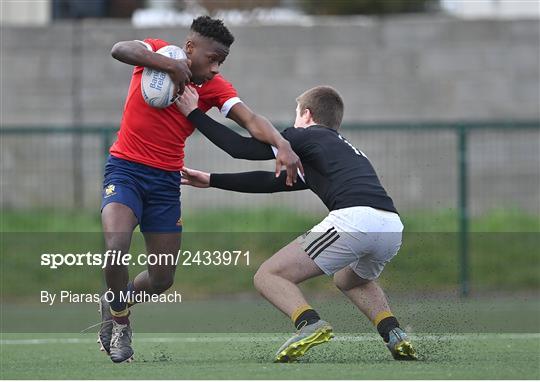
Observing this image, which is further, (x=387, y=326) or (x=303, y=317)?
(x=387, y=326)

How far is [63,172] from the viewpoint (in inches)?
619

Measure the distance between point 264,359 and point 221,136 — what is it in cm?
148

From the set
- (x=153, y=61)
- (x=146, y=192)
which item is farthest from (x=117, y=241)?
(x=153, y=61)

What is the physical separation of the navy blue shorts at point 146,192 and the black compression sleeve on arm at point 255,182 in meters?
0.29

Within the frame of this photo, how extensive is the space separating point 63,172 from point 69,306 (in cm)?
224

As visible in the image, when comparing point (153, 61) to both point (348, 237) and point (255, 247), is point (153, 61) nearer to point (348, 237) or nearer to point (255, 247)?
point (348, 237)

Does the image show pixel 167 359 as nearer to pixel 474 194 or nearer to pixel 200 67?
pixel 200 67

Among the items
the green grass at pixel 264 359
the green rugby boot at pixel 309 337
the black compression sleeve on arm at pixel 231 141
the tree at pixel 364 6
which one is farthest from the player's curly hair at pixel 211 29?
the tree at pixel 364 6

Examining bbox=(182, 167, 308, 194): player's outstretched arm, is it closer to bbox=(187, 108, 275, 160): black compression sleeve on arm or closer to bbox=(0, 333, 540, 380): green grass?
bbox=(187, 108, 275, 160): black compression sleeve on arm

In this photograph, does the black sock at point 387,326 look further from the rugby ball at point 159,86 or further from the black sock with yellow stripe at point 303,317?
the rugby ball at point 159,86

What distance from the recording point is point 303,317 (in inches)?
292

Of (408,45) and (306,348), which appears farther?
(408,45)

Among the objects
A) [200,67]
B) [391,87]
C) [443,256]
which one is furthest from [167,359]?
[391,87]

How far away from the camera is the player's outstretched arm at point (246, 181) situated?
26.5 feet
